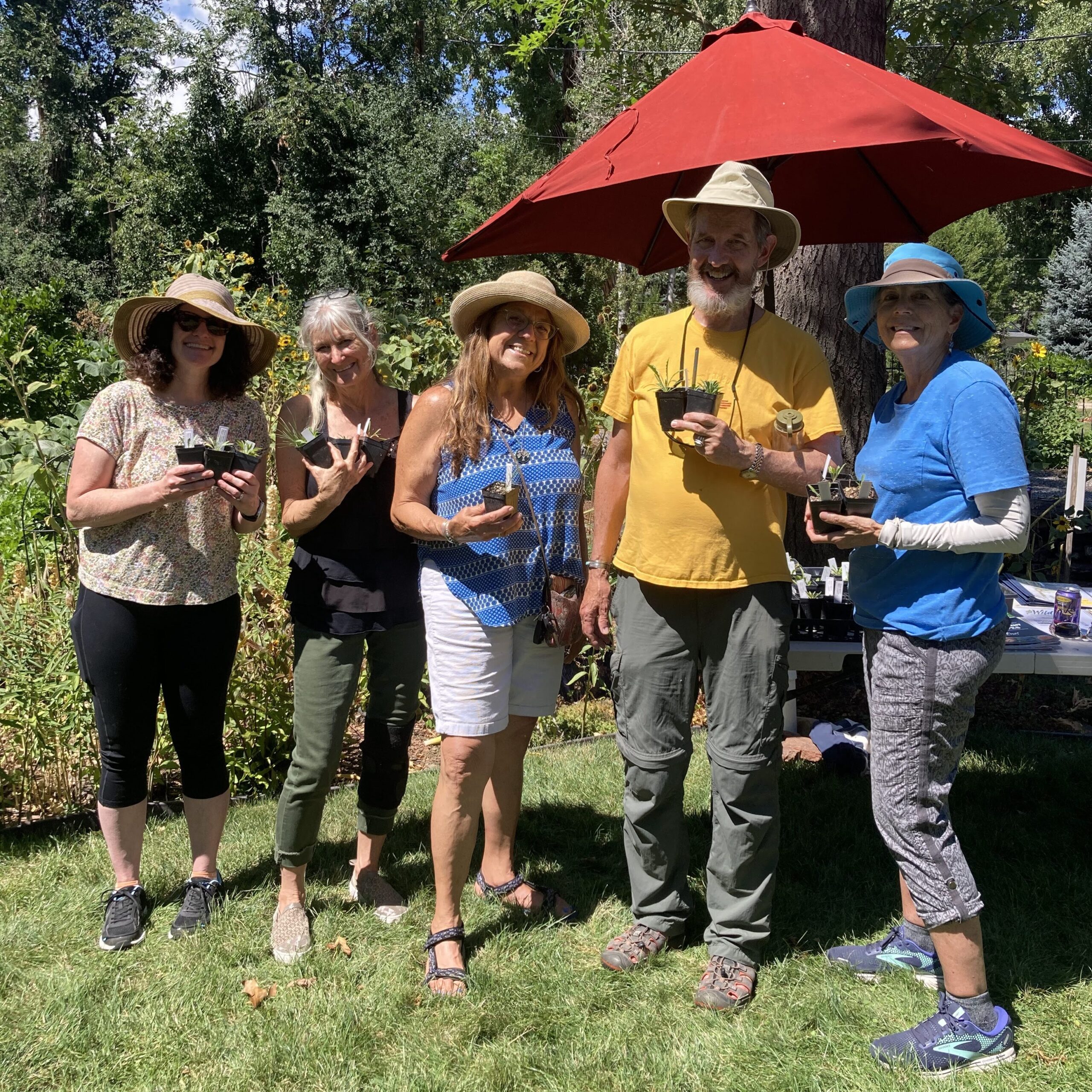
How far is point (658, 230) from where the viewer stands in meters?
3.45

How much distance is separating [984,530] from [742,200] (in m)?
1.01

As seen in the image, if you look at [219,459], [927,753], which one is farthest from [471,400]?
[927,753]

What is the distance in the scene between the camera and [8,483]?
4.98 metres

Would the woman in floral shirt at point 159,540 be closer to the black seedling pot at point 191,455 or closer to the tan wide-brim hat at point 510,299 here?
the black seedling pot at point 191,455

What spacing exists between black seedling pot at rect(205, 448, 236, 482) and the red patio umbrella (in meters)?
0.90

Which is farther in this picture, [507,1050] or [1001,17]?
[1001,17]

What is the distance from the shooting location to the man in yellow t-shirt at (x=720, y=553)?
8.53ft

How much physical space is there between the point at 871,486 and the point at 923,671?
475 millimetres

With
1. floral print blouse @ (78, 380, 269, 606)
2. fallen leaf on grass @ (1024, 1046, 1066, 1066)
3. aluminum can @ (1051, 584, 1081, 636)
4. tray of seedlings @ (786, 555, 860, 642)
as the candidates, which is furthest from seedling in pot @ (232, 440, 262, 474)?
aluminum can @ (1051, 584, 1081, 636)

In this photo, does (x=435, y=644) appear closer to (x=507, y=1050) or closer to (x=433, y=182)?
(x=507, y=1050)

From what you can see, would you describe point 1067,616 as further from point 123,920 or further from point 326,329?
point 123,920

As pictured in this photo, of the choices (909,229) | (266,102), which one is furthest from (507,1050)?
(266,102)

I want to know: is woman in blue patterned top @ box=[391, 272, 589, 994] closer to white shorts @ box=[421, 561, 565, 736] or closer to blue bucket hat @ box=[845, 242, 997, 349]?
white shorts @ box=[421, 561, 565, 736]

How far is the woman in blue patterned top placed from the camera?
108 inches
